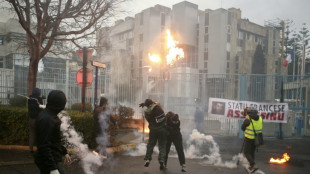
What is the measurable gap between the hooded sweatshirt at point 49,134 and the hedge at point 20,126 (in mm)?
4816

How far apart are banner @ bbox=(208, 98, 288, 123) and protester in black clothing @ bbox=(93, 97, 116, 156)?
5.72 m

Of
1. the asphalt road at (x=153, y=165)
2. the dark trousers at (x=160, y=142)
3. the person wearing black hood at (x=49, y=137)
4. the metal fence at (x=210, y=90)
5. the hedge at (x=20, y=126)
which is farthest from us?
the metal fence at (x=210, y=90)

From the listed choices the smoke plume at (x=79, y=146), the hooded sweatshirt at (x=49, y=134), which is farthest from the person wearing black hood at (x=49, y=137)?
the smoke plume at (x=79, y=146)

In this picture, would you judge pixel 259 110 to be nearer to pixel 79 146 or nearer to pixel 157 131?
pixel 157 131

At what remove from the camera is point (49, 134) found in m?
3.13

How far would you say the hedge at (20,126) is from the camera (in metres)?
8.01

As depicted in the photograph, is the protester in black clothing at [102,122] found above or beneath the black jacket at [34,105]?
beneath

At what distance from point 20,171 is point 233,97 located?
9199 millimetres

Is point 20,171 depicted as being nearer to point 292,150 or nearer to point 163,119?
point 163,119

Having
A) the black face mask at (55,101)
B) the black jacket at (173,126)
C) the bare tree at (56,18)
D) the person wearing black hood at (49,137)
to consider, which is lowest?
the black jacket at (173,126)

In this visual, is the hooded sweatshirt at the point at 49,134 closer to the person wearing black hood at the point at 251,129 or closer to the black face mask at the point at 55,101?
the black face mask at the point at 55,101

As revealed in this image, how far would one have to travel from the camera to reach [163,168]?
21.6ft

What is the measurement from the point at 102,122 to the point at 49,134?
4.55 meters

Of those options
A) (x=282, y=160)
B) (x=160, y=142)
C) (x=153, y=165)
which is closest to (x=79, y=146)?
(x=153, y=165)
